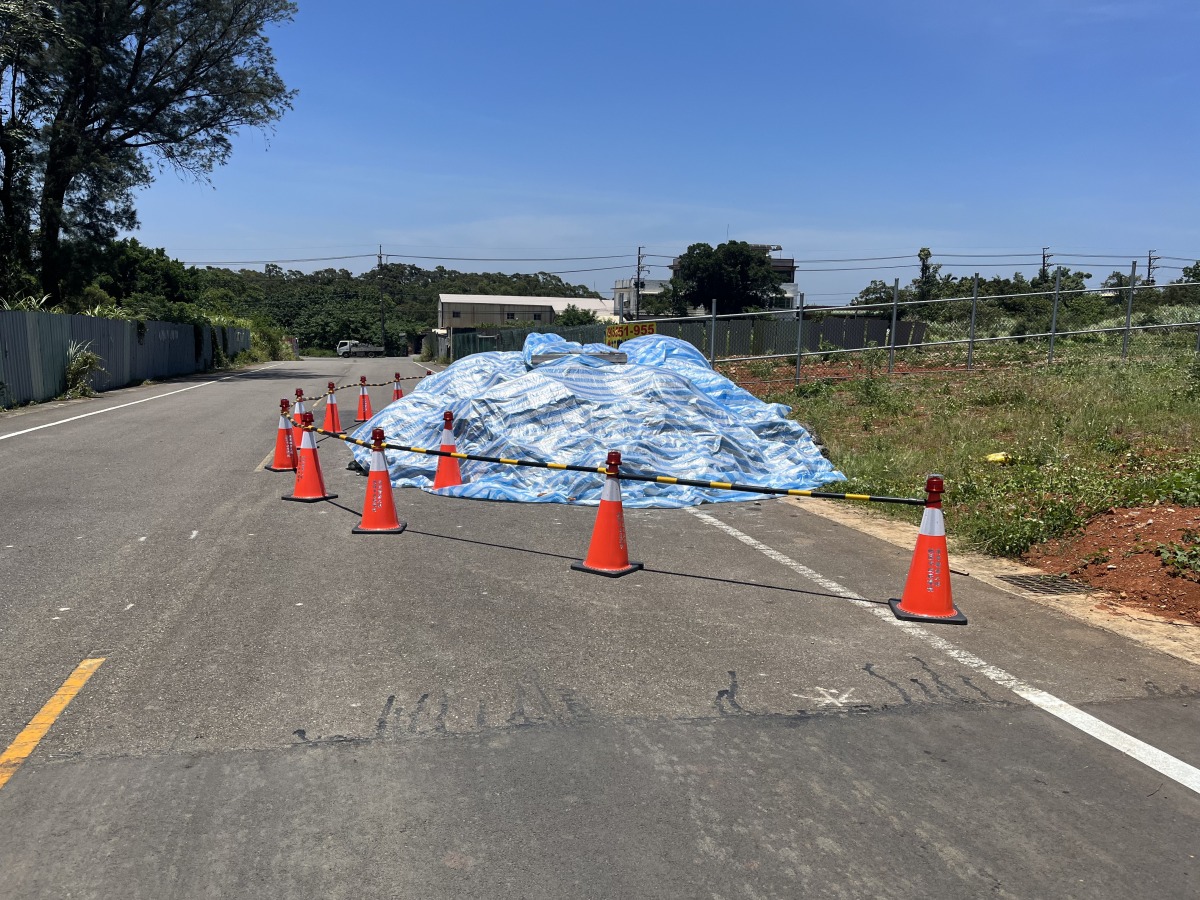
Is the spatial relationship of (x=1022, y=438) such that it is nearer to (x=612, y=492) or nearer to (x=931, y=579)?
(x=931, y=579)

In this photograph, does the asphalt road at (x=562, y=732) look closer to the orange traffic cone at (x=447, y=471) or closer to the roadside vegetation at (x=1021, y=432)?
the roadside vegetation at (x=1021, y=432)

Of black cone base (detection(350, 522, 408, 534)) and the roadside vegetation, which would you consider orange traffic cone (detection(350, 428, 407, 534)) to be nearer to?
black cone base (detection(350, 522, 408, 534))

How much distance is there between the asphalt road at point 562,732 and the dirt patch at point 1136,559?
0.88 meters

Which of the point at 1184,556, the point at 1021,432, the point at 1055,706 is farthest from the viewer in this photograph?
the point at 1021,432

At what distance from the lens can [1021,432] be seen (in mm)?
12250

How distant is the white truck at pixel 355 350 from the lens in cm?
8869

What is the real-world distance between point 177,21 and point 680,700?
37.6 metres

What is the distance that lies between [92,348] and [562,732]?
25878 millimetres

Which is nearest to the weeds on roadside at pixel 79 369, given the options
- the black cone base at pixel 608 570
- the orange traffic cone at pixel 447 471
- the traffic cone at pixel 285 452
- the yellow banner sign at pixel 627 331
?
the yellow banner sign at pixel 627 331

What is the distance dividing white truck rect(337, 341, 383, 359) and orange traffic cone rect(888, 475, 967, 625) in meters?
85.9

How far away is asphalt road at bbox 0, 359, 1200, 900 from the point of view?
3109mm

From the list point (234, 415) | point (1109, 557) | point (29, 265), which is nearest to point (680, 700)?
point (1109, 557)

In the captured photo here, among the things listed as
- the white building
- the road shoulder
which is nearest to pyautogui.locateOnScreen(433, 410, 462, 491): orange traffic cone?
the road shoulder

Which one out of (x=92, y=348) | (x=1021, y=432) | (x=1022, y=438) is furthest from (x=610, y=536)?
(x=92, y=348)
